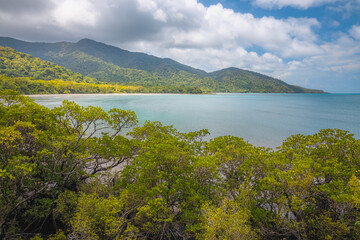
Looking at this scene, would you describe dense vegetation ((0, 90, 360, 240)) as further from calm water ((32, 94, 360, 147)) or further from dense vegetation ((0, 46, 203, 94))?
dense vegetation ((0, 46, 203, 94))

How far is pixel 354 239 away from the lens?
9.87 m

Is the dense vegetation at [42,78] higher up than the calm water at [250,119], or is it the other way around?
the dense vegetation at [42,78]

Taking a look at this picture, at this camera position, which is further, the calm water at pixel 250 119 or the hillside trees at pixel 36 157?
the calm water at pixel 250 119

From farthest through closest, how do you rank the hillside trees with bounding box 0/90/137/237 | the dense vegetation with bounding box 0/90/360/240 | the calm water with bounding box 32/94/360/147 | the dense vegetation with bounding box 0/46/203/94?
the dense vegetation with bounding box 0/46/203/94 → the calm water with bounding box 32/94/360/147 → the hillside trees with bounding box 0/90/137/237 → the dense vegetation with bounding box 0/90/360/240

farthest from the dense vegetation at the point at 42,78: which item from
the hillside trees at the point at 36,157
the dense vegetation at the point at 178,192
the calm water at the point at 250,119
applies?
the dense vegetation at the point at 178,192

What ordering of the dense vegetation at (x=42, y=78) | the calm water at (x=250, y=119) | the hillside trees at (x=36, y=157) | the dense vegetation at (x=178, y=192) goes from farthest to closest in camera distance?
1. the dense vegetation at (x=42, y=78)
2. the calm water at (x=250, y=119)
3. the hillside trees at (x=36, y=157)
4. the dense vegetation at (x=178, y=192)

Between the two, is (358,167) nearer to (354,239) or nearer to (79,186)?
(354,239)

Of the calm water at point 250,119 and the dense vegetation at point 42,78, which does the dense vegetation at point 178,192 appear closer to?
the calm water at point 250,119

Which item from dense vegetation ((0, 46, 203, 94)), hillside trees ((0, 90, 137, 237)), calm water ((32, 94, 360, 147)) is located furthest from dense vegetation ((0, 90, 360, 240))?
dense vegetation ((0, 46, 203, 94))

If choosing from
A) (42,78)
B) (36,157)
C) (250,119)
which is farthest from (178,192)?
(42,78)

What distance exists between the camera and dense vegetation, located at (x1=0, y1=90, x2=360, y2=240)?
9.46 metres

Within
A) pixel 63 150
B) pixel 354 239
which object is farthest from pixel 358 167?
pixel 63 150

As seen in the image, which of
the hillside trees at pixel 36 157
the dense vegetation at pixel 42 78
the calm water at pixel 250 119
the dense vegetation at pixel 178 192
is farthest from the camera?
the dense vegetation at pixel 42 78

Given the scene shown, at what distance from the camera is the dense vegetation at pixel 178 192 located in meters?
9.46
